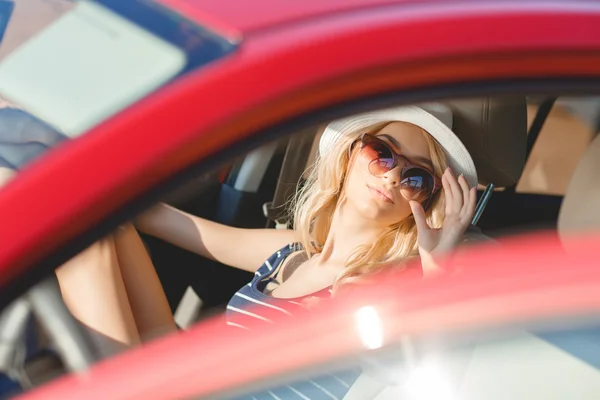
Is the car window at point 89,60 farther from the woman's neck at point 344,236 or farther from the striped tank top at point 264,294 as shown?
the woman's neck at point 344,236

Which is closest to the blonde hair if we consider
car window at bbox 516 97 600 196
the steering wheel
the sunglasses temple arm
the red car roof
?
the sunglasses temple arm

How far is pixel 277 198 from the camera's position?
2223 millimetres

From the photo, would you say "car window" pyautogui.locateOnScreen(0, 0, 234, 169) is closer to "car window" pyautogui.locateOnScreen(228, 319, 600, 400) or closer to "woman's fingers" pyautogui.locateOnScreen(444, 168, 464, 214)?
"car window" pyautogui.locateOnScreen(228, 319, 600, 400)

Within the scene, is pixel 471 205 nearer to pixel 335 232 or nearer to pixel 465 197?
pixel 465 197

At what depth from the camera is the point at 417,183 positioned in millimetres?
1678

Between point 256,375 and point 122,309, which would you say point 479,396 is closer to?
point 256,375

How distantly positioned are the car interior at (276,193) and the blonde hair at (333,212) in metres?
0.05

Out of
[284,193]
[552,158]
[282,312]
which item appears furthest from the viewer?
[552,158]

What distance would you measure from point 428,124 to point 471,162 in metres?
0.19

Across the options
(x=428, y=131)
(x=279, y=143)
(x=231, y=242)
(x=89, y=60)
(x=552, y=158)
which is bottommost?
(x=552, y=158)

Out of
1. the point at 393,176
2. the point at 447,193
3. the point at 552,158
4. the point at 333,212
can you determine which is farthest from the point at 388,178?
the point at 552,158

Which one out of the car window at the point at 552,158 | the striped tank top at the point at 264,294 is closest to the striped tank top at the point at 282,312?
the striped tank top at the point at 264,294

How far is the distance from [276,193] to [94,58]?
1382mm

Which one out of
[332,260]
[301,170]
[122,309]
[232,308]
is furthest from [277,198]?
[122,309]
